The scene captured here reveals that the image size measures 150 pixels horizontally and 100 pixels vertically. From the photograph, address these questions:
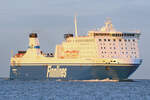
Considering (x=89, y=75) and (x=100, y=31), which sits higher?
(x=100, y=31)

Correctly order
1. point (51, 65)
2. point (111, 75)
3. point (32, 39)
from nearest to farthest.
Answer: point (111, 75), point (51, 65), point (32, 39)

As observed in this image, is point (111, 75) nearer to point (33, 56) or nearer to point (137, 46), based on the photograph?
point (137, 46)

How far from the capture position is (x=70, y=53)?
80125 mm

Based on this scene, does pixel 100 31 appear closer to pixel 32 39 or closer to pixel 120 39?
pixel 120 39

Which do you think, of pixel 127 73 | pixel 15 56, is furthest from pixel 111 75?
pixel 15 56

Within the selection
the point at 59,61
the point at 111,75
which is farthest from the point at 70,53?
the point at 111,75

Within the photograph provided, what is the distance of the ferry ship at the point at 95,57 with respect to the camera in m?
75.8

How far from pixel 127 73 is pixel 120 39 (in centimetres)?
459

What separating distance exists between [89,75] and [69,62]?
3.69 metres

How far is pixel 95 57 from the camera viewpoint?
7675cm

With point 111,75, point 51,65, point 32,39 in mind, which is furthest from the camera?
point 32,39

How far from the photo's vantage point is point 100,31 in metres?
77.2

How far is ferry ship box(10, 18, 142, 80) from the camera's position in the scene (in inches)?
2982

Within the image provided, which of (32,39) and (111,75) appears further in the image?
(32,39)
